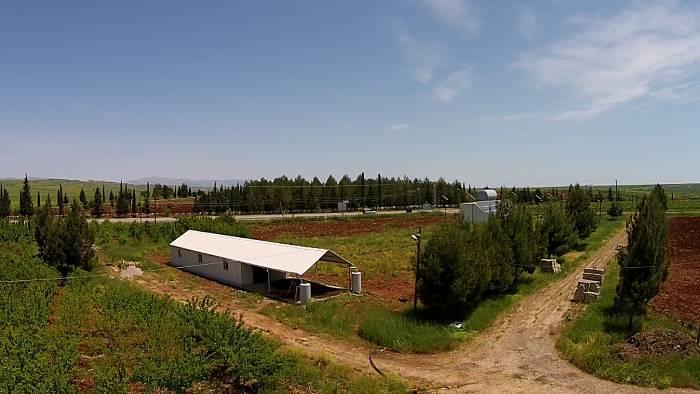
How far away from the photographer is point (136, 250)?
4100 cm

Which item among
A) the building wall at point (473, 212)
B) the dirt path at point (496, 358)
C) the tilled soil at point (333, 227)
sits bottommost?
the dirt path at point (496, 358)

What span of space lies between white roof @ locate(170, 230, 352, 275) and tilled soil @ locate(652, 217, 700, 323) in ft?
51.0

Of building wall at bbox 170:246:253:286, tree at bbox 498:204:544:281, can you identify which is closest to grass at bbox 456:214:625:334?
tree at bbox 498:204:544:281

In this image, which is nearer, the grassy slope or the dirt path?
the dirt path

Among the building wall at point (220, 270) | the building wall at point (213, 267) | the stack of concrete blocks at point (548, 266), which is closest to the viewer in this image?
the building wall at point (220, 270)

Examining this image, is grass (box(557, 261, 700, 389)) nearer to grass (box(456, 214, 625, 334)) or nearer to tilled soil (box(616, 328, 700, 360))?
tilled soil (box(616, 328, 700, 360))

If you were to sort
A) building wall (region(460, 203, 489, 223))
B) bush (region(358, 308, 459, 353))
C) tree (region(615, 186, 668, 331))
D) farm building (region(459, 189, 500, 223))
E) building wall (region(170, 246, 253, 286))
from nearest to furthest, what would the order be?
bush (region(358, 308, 459, 353)) < tree (region(615, 186, 668, 331)) < building wall (region(170, 246, 253, 286)) < farm building (region(459, 189, 500, 223)) < building wall (region(460, 203, 489, 223))

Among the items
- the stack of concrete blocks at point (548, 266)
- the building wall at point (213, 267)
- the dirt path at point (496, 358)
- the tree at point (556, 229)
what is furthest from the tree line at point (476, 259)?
the building wall at point (213, 267)

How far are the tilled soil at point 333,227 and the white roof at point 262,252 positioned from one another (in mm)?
15771

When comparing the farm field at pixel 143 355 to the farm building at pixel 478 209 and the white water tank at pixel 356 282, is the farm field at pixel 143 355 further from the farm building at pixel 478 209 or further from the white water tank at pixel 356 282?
the farm building at pixel 478 209

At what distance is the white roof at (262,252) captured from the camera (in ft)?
85.7

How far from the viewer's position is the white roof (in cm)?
2611

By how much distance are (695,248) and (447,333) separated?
3169 centimetres

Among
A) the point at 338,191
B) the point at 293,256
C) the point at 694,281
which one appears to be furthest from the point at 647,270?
the point at 338,191
